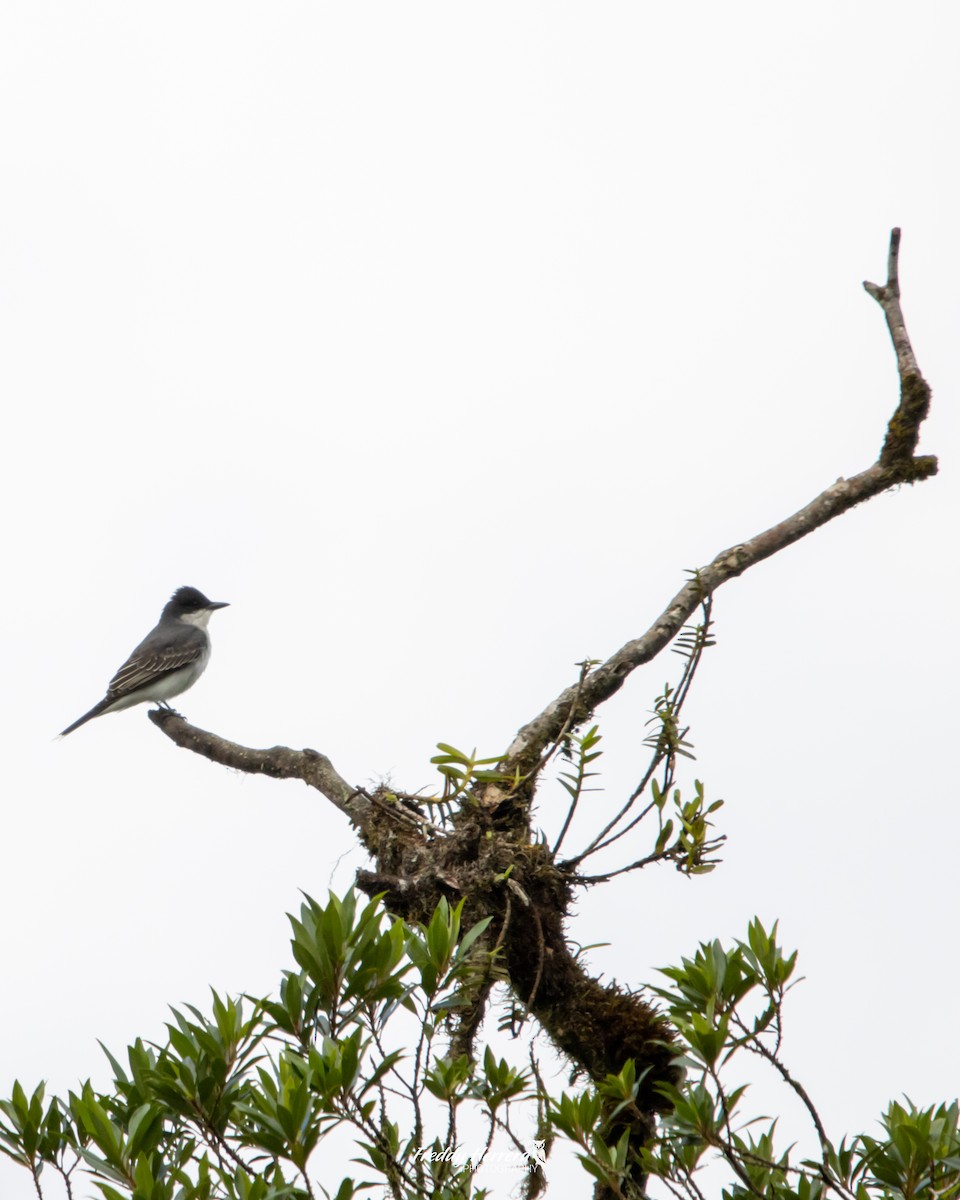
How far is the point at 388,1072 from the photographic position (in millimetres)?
3652

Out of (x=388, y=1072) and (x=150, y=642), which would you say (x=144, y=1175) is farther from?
(x=150, y=642)

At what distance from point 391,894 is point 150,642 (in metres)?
11.8

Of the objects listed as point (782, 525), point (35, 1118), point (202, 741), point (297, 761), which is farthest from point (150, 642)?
point (35, 1118)

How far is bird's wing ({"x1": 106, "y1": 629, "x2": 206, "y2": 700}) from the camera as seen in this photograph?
16.1 meters

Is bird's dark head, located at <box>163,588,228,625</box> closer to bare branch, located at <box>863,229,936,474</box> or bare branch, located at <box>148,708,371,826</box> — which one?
bare branch, located at <box>148,708,371,826</box>

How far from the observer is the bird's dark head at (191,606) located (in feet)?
58.0

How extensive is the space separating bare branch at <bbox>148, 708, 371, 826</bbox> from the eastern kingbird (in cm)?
795

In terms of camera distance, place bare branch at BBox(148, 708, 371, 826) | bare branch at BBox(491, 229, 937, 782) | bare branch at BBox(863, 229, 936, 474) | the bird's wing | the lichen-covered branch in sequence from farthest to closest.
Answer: the bird's wing
bare branch at BBox(863, 229, 936, 474)
bare branch at BBox(148, 708, 371, 826)
bare branch at BBox(491, 229, 937, 782)
the lichen-covered branch

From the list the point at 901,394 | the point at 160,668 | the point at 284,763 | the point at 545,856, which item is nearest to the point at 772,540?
the point at 901,394

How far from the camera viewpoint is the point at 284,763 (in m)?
7.04

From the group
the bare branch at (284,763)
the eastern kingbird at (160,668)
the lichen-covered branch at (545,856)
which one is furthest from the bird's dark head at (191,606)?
the lichen-covered branch at (545,856)

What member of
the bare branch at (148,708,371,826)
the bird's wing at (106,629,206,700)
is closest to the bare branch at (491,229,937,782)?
the bare branch at (148,708,371,826)

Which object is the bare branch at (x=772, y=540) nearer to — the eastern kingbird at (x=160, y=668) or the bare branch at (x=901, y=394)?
the bare branch at (x=901, y=394)

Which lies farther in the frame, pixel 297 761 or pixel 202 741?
pixel 202 741
